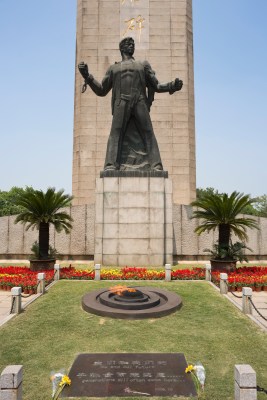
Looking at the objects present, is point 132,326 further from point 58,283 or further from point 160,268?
point 160,268

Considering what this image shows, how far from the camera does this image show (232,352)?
6688 mm

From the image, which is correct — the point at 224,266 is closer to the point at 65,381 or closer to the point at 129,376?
the point at 129,376

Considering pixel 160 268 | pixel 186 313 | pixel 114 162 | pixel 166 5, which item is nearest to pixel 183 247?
pixel 160 268

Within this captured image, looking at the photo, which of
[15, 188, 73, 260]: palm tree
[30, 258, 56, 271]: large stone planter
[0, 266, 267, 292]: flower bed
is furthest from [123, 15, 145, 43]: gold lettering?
[0, 266, 267, 292]: flower bed

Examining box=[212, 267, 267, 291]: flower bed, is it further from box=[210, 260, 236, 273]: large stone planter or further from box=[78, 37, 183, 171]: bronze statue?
box=[78, 37, 183, 171]: bronze statue

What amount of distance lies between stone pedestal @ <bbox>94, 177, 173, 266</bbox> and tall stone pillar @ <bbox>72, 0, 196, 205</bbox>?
11115 mm

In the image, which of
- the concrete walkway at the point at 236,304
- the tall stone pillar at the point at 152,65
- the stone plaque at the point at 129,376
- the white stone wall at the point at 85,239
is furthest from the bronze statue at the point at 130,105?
the stone plaque at the point at 129,376

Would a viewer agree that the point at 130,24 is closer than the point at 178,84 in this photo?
No

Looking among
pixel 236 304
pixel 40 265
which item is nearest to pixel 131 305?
pixel 236 304

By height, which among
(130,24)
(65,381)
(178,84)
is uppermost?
(130,24)

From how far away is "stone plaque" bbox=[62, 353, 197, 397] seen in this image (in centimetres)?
504

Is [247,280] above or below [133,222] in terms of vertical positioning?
below

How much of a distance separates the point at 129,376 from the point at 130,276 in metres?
8.41

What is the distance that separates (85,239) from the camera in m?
20.7
